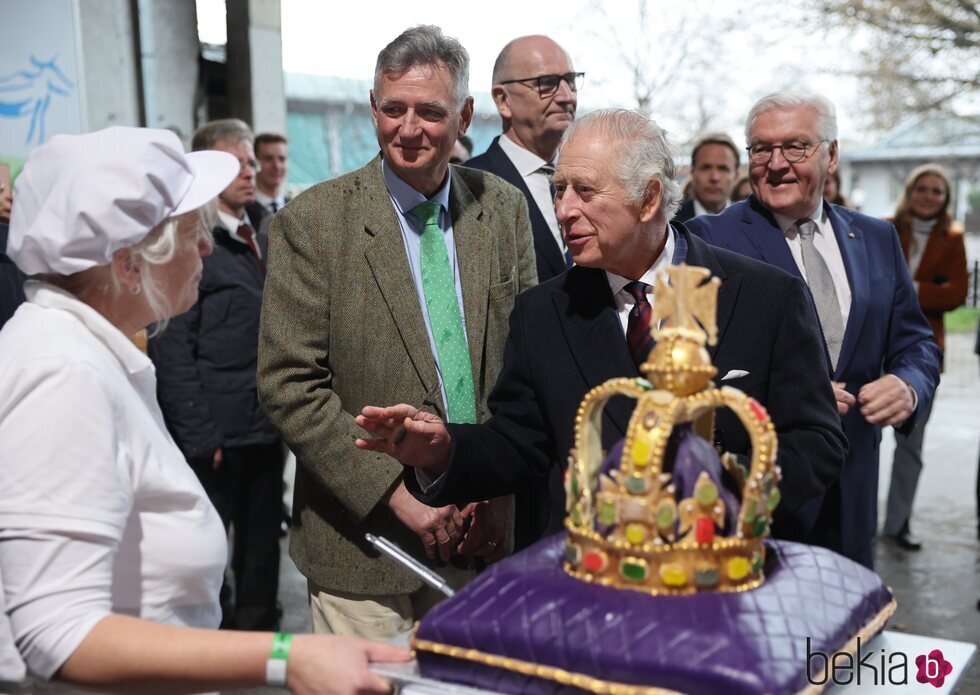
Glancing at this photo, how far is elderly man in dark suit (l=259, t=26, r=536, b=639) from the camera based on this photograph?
2465 millimetres

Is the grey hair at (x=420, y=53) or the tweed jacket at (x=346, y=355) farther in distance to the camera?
the grey hair at (x=420, y=53)

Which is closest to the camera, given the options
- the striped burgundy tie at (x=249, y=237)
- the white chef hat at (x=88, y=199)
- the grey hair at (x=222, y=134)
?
the white chef hat at (x=88, y=199)

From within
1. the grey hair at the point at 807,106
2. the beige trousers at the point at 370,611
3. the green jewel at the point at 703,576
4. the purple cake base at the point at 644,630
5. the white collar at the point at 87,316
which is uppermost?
the grey hair at the point at 807,106

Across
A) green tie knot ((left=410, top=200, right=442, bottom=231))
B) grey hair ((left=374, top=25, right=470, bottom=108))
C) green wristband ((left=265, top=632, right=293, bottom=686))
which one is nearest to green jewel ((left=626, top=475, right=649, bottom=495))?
green wristband ((left=265, top=632, right=293, bottom=686))

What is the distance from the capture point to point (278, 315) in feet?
8.20

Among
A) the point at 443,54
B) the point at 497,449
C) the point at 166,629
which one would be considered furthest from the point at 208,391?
the point at 166,629

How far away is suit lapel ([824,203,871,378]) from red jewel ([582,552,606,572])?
1.68 m

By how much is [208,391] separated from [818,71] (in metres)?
9.43

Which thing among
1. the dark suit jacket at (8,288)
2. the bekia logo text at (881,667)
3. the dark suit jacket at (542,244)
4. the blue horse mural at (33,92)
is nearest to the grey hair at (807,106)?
the dark suit jacket at (542,244)

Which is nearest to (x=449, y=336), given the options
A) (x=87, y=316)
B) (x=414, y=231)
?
(x=414, y=231)

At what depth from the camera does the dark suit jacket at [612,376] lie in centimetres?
204

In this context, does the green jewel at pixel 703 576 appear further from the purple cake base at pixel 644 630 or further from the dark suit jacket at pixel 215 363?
the dark suit jacket at pixel 215 363

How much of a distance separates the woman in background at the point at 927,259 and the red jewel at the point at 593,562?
15.3 feet

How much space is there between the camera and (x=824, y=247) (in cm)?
307
